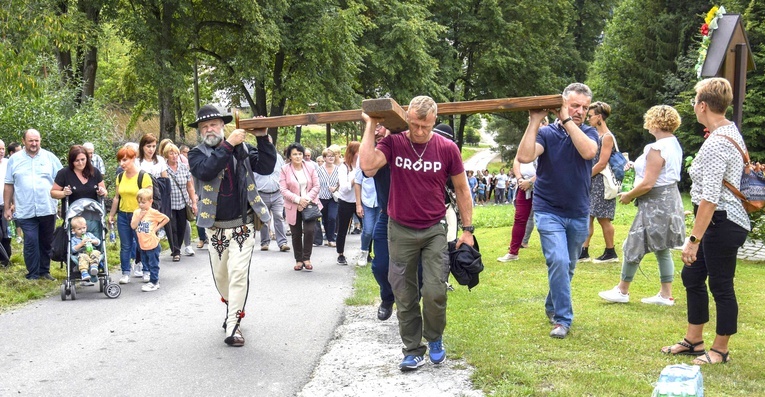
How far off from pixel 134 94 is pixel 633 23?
94.3ft

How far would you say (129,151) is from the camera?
10734 millimetres

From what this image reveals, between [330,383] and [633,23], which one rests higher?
[633,23]

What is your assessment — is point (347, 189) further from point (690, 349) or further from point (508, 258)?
point (690, 349)

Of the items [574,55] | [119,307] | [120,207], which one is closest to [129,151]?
[120,207]

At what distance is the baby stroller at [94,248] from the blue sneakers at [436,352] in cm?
514

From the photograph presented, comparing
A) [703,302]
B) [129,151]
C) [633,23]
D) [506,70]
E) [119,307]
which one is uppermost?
[633,23]

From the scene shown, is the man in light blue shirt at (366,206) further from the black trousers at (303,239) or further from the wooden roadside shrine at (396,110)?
the wooden roadside shrine at (396,110)

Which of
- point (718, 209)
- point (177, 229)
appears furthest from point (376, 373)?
point (177, 229)

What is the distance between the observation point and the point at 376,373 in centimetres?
600

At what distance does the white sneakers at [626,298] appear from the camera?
809cm

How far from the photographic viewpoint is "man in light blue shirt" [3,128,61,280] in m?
10.6

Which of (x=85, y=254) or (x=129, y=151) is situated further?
(x=129, y=151)

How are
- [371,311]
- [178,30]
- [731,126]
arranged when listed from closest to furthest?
[731,126]
[371,311]
[178,30]

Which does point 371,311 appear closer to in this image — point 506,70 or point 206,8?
point 206,8
